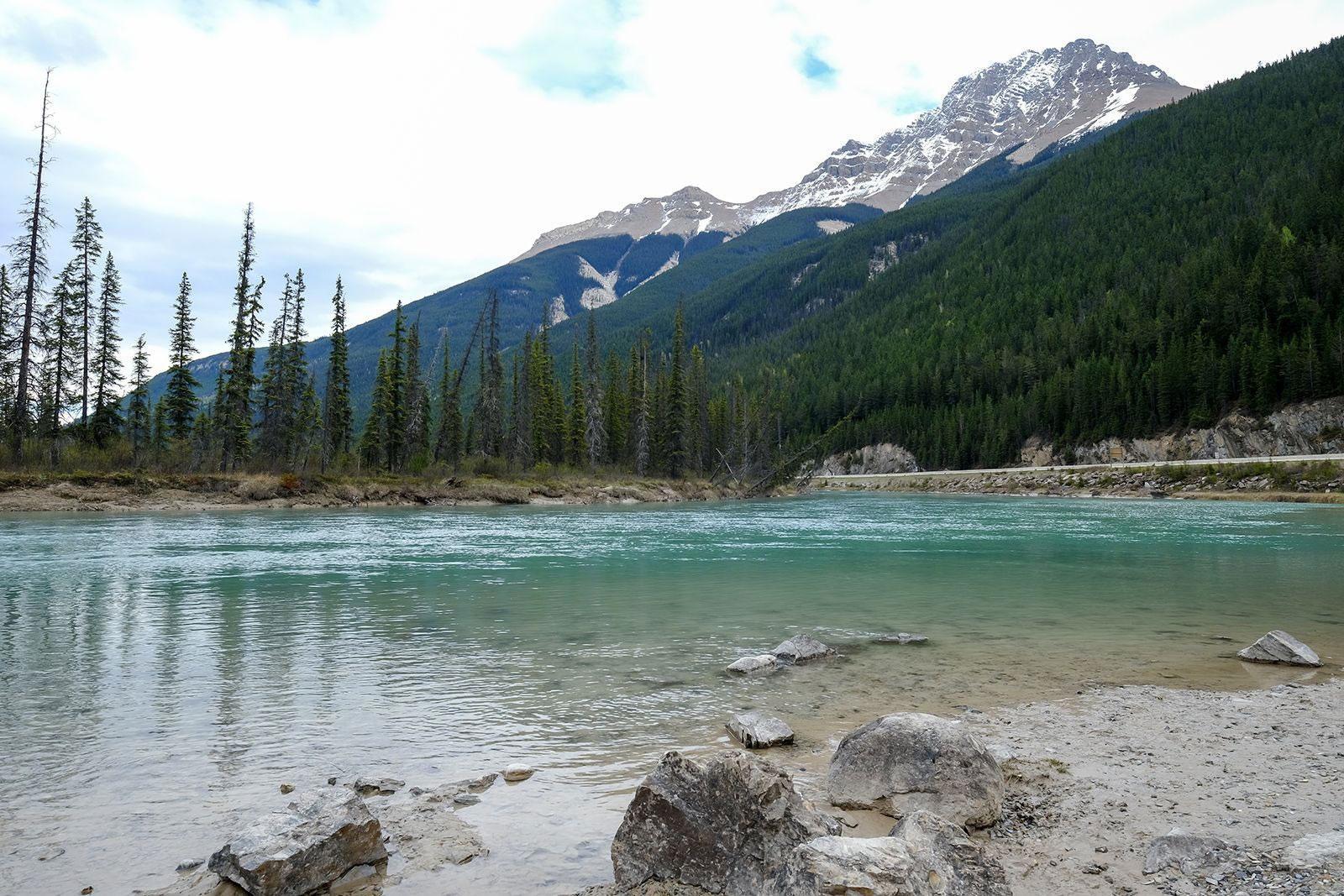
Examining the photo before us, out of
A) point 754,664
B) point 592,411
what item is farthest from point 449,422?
point 754,664

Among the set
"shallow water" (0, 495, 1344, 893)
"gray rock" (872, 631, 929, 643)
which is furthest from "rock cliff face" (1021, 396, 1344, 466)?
"gray rock" (872, 631, 929, 643)

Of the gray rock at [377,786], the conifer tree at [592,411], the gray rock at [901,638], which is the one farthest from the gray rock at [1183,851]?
the conifer tree at [592,411]

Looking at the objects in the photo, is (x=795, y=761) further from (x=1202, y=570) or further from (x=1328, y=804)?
(x=1202, y=570)

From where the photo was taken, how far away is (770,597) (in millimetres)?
17156

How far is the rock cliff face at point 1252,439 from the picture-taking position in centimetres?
6850

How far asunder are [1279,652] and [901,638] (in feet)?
17.1

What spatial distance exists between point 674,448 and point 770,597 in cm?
6658

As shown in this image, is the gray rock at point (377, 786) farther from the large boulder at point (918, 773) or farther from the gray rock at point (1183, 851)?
the gray rock at point (1183, 851)

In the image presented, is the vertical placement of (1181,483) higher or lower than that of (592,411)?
lower

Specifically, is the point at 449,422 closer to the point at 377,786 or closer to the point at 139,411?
the point at 139,411

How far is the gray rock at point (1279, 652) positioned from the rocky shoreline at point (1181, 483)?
2015 inches

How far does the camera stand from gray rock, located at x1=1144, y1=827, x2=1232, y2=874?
4711 mm

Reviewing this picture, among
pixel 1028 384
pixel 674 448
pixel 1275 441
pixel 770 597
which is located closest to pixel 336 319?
pixel 674 448

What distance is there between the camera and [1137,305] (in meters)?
120
